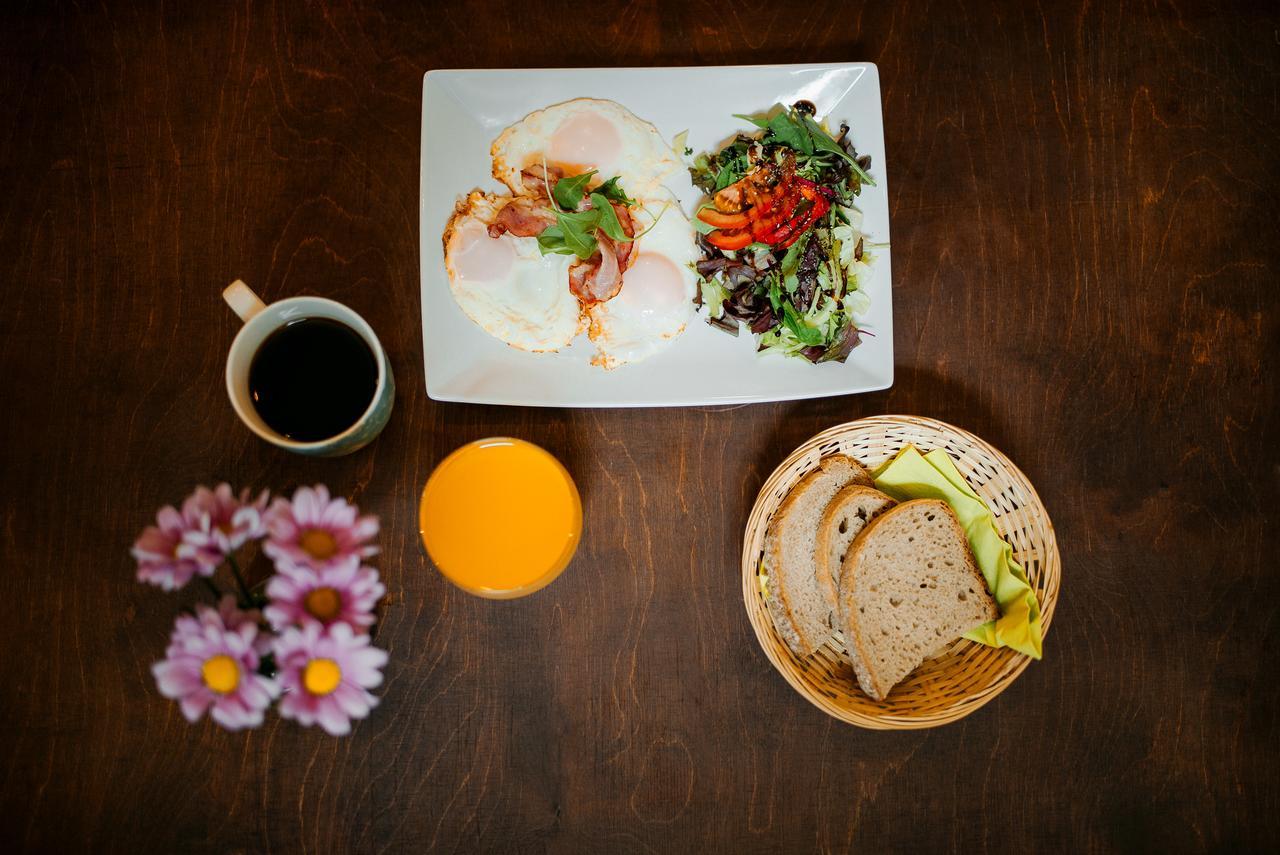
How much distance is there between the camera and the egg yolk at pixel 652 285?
4.89ft

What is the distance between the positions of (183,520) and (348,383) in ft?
1.25

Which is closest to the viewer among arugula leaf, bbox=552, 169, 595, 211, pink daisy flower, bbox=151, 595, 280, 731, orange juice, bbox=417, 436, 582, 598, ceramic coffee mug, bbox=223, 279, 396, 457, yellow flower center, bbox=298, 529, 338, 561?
pink daisy flower, bbox=151, 595, 280, 731

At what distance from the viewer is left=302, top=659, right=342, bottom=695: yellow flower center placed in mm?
935

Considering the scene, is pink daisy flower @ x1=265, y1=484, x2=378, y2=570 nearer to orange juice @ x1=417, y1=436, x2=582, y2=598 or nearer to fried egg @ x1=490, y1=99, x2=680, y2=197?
orange juice @ x1=417, y1=436, x2=582, y2=598

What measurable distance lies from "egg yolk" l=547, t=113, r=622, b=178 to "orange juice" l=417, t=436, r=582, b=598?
575 millimetres

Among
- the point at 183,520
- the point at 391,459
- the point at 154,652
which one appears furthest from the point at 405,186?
the point at 154,652

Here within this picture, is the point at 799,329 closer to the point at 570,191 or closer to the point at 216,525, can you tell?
the point at 570,191

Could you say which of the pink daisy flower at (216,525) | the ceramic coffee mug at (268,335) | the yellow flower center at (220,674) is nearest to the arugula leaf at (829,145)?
the ceramic coffee mug at (268,335)

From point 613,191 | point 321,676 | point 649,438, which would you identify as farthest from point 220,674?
point 613,191

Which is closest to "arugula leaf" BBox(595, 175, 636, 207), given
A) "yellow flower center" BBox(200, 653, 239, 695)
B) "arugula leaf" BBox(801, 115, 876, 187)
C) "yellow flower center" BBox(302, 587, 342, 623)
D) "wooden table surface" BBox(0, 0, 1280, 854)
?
"wooden table surface" BBox(0, 0, 1280, 854)

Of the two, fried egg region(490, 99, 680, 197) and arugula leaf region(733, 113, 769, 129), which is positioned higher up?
arugula leaf region(733, 113, 769, 129)

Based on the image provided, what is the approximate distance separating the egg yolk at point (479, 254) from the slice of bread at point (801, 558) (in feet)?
2.28

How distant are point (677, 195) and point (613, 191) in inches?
5.2

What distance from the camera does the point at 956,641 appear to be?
4.83 feet
